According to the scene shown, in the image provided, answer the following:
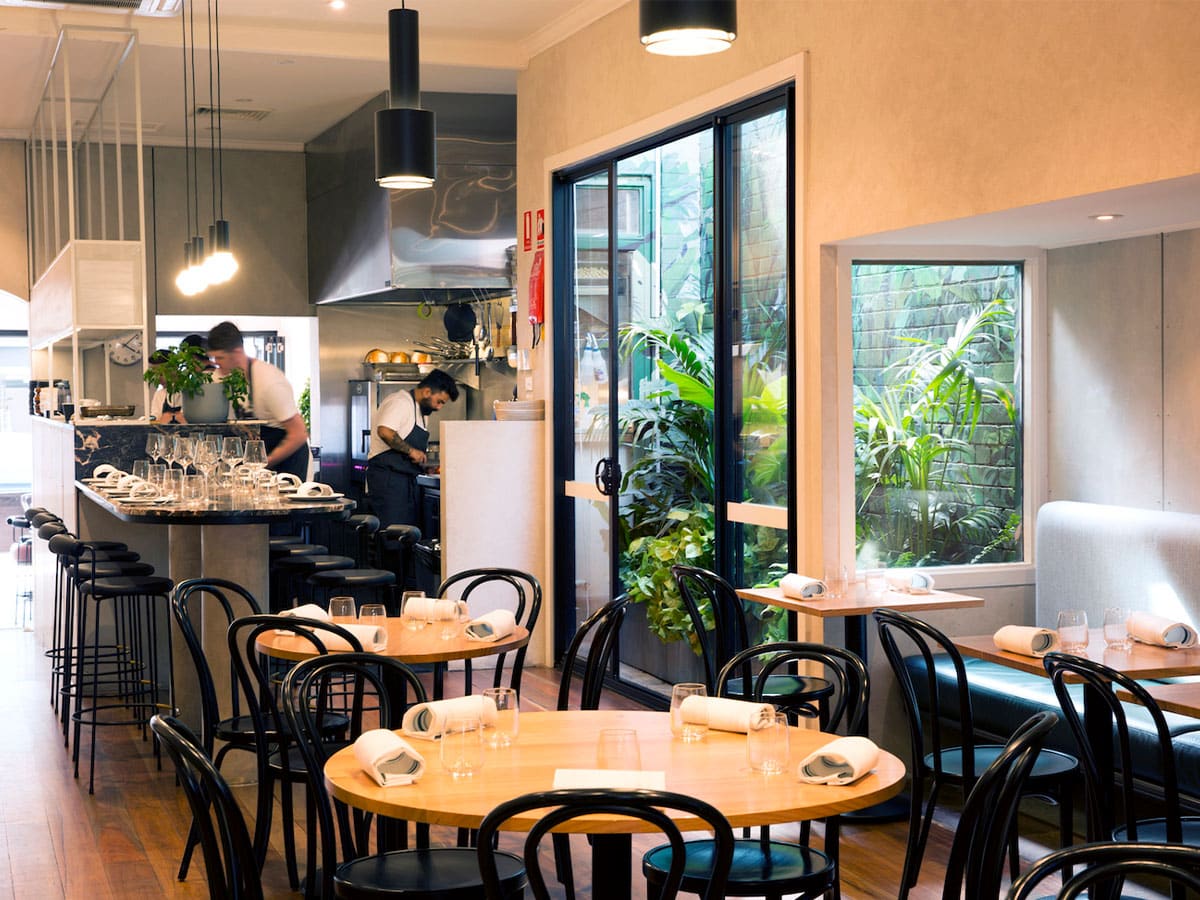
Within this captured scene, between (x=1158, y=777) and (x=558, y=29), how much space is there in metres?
4.99

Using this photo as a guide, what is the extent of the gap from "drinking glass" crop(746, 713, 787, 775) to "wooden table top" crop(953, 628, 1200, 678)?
128cm

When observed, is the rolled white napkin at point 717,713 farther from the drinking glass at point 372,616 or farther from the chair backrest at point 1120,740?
the drinking glass at point 372,616

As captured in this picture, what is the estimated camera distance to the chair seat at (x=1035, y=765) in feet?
12.8

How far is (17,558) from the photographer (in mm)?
11930

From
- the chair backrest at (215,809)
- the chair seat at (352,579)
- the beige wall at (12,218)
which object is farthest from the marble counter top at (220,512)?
the beige wall at (12,218)

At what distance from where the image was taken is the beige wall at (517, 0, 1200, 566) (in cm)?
381

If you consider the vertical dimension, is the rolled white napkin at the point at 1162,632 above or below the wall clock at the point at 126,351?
below

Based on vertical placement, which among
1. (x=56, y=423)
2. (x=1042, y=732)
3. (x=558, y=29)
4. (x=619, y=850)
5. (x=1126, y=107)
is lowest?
(x=619, y=850)

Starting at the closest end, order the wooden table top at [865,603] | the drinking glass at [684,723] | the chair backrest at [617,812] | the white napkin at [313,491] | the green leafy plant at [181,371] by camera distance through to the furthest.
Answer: the chair backrest at [617,812], the drinking glass at [684,723], the wooden table top at [865,603], the white napkin at [313,491], the green leafy plant at [181,371]

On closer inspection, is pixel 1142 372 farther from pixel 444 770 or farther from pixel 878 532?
pixel 444 770

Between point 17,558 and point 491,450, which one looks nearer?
point 491,450

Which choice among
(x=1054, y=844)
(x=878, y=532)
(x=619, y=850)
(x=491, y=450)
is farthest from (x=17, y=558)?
(x=619, y=850)

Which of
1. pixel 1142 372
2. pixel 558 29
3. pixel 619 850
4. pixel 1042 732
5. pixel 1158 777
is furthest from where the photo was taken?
pixel 558 29

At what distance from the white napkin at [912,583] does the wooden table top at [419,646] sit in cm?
153
